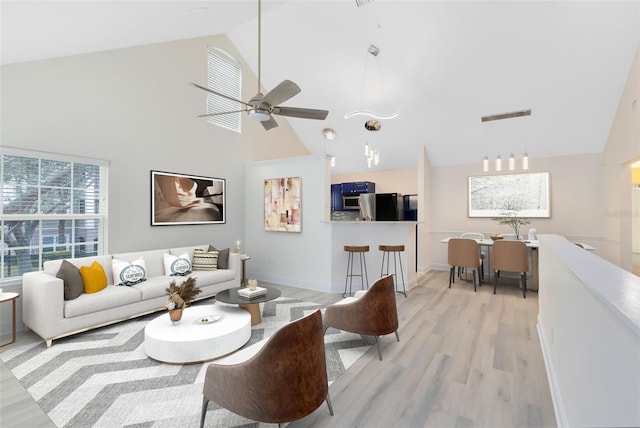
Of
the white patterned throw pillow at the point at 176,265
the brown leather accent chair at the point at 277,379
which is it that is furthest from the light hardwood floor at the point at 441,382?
the white patterned throw pillow at the point at 176,265

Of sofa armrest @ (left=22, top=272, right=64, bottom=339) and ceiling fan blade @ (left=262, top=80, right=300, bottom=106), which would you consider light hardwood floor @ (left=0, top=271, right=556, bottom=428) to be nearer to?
sofa armrest @ (left=22, top=272, right=64, bottom=339)

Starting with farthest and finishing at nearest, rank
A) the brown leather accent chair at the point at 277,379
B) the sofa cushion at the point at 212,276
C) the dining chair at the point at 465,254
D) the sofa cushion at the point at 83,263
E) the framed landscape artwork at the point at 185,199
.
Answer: the dining chair at the point at 465,254
the framed landscape artwork at the point at 185,199
the sofa cushion at the point at 212,276
the sofa cushion at the point at 83,263
the brown leather accent chair at the point at 277,379

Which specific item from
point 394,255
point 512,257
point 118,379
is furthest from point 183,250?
point 512,257

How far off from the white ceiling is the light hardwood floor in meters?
3.63

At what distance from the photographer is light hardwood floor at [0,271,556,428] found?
1.98 meters

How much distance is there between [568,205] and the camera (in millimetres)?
5871

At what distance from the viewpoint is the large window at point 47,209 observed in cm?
343

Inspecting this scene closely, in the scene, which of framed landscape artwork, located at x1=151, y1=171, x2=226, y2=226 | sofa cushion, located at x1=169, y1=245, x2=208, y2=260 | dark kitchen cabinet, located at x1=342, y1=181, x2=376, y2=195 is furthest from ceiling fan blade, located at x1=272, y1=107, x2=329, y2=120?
dark kitchen cabinet, located at x1=342, y1=181, x2=376, y2=195

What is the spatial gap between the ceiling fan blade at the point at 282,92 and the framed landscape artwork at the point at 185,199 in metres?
2.90

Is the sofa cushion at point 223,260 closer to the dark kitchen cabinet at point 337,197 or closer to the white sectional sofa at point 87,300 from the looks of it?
the white sectional sofa at point 87,300

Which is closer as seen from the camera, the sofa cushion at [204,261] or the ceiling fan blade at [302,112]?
the ceiling fan blade at [302,112]

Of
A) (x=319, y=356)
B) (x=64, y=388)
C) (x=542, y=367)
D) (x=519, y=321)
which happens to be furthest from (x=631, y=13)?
(x=64, y=388)

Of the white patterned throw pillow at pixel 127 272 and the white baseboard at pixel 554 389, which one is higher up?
the white patterned throw pillow at pixel 127 272

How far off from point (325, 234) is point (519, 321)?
2.99 meters
